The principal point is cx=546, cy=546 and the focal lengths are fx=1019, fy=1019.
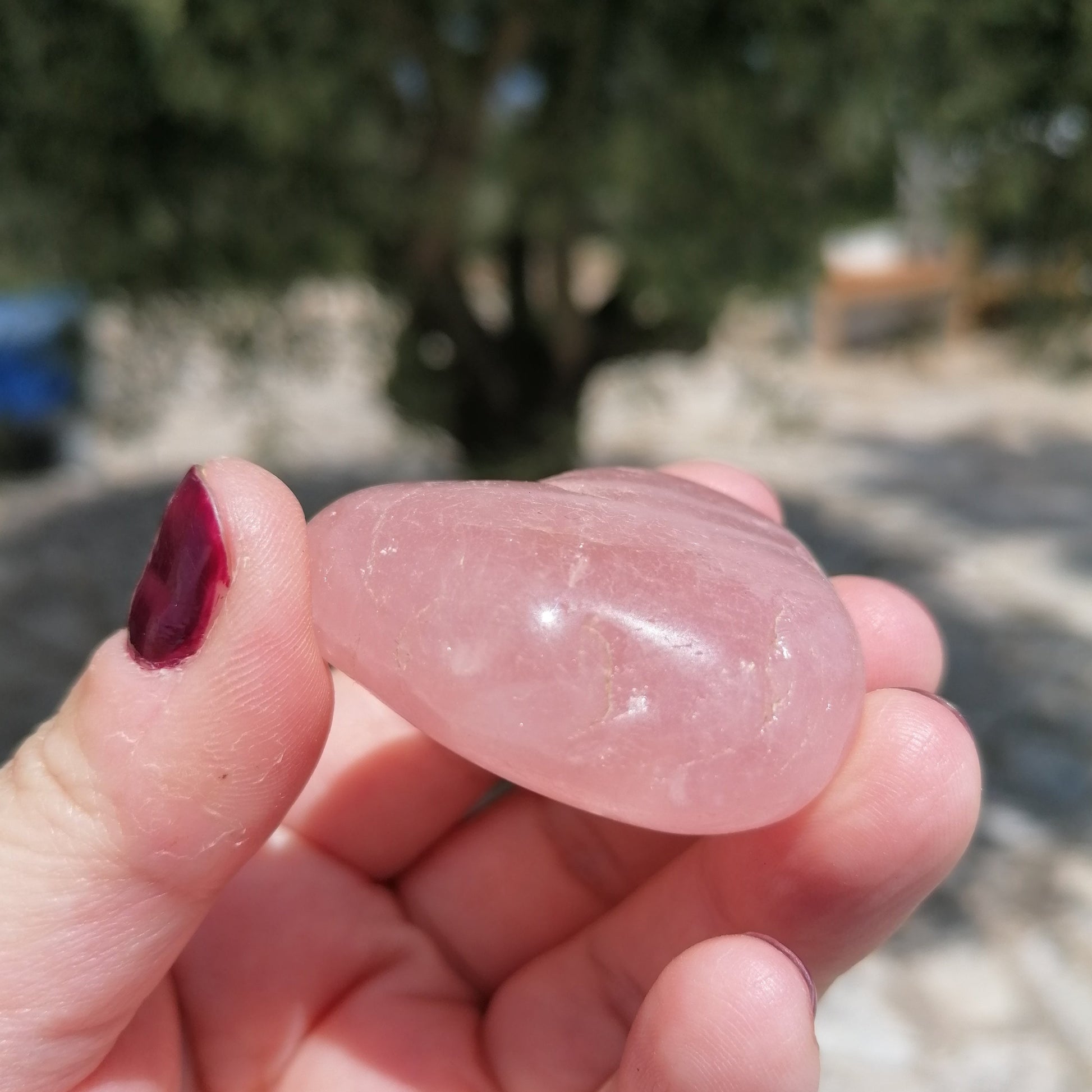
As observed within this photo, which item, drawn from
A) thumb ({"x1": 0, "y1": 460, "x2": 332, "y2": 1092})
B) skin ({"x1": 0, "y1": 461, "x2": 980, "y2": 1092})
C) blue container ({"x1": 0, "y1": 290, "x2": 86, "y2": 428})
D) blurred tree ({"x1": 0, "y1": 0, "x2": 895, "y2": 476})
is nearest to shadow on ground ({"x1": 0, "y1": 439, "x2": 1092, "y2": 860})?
blue container ({"x1": 0, "y1": 290, "x2": 86, "y2": 428})

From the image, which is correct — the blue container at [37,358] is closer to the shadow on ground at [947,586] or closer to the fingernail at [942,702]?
the shadow on ground at [947,586]

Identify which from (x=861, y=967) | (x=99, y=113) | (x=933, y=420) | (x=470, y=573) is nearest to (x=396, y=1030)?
(x=470, y=573)

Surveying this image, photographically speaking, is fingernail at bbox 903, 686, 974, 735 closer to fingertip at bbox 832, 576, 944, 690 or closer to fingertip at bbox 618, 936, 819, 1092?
fingertip at bbox 832, 576, 944, 690

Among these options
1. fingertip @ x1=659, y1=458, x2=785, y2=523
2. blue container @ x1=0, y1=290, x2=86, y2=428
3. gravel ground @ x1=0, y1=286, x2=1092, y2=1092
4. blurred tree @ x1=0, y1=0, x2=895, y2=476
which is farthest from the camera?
blue container @ x1=0, y1=290, x2=86, y2=428

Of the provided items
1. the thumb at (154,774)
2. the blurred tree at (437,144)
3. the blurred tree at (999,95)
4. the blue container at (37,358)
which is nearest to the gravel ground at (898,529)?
the blue container at (37,358)

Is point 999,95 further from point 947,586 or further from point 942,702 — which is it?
point 947,586

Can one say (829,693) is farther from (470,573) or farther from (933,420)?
(933,420)

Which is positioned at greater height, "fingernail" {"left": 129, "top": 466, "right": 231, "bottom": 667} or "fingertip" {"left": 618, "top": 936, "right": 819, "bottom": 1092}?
"fingernail" {"left": 129, "top": 466, "right": 231, "bottom": 667}

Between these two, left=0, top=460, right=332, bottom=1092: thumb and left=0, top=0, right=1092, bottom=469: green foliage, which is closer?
left=0, top=460, right=332, bottom=1092: thumb
